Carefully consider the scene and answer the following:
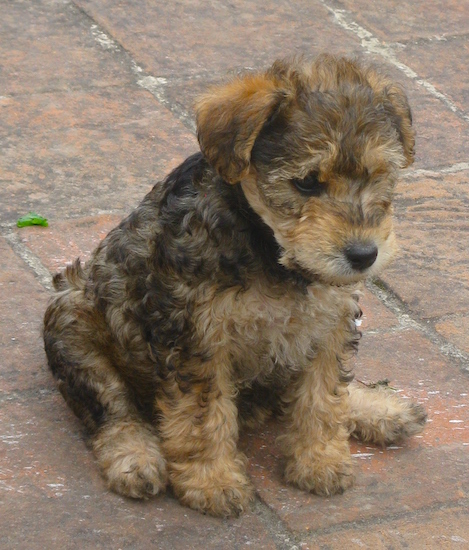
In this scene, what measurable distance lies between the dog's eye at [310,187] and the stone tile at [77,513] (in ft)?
4.08

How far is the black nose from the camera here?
12.6ft

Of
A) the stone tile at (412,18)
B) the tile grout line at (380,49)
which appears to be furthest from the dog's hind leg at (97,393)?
the stone tile at (412,18)

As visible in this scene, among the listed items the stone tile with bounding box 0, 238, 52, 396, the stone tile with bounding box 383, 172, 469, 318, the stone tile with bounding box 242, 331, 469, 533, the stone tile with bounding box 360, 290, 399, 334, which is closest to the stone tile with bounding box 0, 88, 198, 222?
the stone tile with bounding box 0, 238, 52, 396

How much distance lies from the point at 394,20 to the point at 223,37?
133 centimetres

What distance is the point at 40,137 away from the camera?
22.2ft

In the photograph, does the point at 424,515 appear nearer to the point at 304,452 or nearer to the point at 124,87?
the point at 304,452

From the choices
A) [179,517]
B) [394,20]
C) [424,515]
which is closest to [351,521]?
[424,515]

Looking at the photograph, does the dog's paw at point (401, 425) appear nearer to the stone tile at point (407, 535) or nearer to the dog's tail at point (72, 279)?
the stone tile at point (407, 535)

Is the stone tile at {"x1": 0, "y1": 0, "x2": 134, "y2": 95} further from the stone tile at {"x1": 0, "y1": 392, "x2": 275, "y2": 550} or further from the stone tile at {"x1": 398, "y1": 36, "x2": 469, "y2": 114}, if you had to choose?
the stone tile at {"x1": 0, "y1": 392, "x2": 275, "y2": 550}

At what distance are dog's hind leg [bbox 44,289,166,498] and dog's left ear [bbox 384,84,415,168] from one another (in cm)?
141

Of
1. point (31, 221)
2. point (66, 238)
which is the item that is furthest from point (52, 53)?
point (66, 238)

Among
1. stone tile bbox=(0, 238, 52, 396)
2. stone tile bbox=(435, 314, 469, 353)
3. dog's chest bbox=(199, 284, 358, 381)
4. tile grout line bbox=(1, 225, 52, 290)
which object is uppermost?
dog's chest bbox=(199, 284, 358, 381)

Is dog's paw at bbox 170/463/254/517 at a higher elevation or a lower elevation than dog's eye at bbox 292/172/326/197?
lower

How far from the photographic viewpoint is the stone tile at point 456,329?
5.45 m
